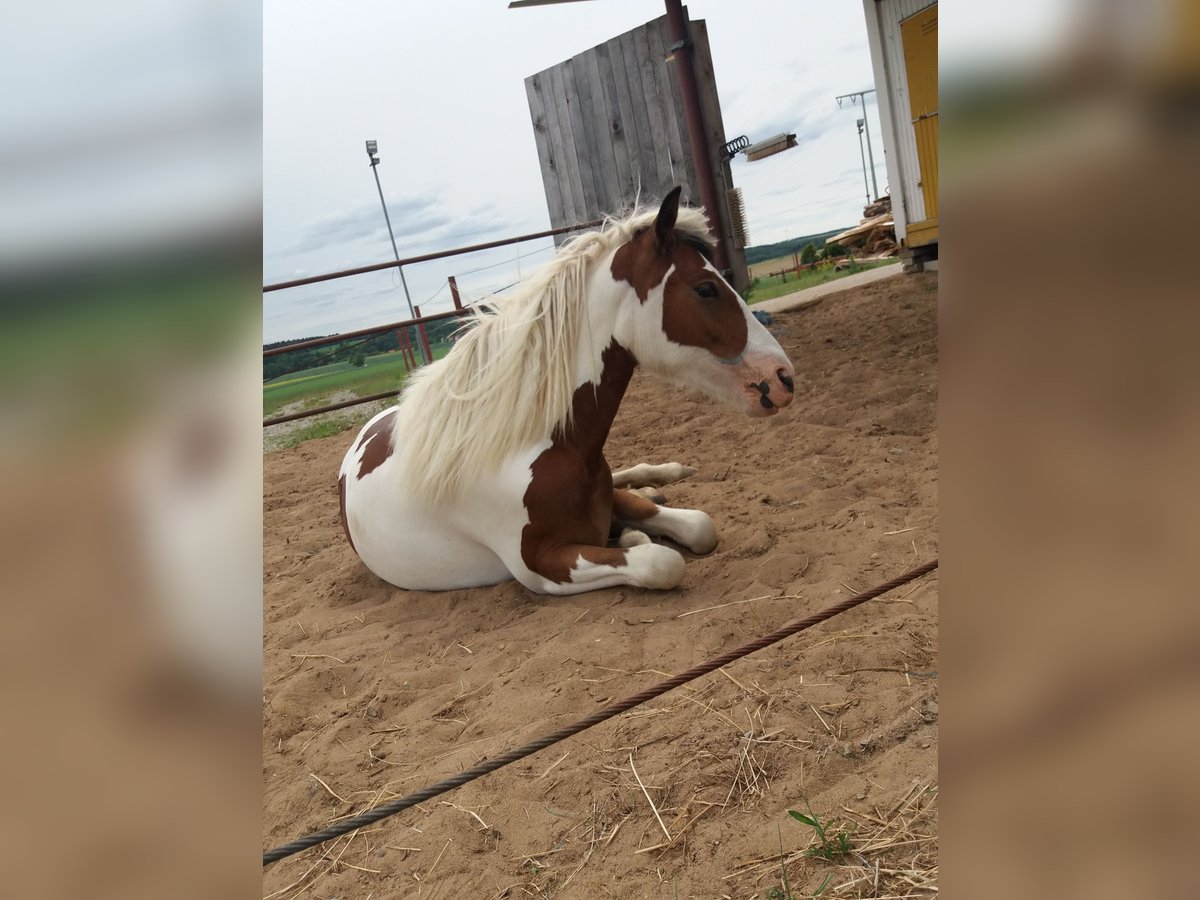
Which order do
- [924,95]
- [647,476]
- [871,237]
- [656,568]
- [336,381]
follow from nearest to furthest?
[656,568] < [647,476] < [924,95] < [336,381] < [871,237]

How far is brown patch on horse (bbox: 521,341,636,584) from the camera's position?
2.59 meters

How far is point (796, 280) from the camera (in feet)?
27.7

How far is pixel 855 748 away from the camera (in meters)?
1.57

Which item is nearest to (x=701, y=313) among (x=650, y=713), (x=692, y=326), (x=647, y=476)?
(x=692, y=326)

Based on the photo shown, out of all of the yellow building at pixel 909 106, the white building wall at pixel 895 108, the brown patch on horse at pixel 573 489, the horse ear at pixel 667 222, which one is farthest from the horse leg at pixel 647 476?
the white building wall at pixel 895 108

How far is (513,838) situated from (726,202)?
5214mm

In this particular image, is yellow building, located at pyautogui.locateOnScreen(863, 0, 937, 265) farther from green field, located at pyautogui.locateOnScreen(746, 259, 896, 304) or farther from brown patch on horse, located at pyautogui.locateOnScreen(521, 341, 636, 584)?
brown patch on horse, located at pyautogui.locateOnScreen(521, 341, 636, 584)

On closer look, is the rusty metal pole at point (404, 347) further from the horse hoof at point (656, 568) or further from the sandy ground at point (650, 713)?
the horse hoof at point (656, 568)

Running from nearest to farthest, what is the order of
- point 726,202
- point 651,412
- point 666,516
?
point 666,516, point 651,412, point 726,202

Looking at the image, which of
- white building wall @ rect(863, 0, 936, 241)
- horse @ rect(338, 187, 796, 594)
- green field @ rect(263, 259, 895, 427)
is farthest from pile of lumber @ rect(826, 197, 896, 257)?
horse @ rect(338, 187, 796, 594)

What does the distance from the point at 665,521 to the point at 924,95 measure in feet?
15.8
